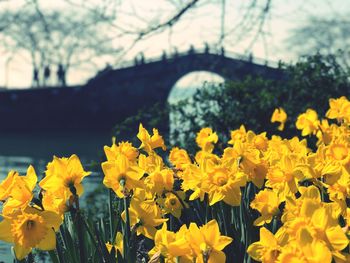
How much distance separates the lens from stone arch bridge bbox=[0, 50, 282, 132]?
38.0 m

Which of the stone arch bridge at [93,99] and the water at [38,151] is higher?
the stone arch bridge at [93,99]

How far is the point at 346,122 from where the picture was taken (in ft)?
12.2

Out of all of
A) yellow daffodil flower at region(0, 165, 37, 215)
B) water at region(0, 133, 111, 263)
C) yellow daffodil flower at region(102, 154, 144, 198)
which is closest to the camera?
yellow daffodil flower at region(0, 165, 37, 215)

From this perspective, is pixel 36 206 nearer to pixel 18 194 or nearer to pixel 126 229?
pixel 18 194

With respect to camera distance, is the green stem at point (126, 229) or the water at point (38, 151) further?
the water at point (38, 151)

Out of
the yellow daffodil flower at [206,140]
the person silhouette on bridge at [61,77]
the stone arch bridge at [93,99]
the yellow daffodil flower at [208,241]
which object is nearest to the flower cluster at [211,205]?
the yellow daffodil flower at [208,241]

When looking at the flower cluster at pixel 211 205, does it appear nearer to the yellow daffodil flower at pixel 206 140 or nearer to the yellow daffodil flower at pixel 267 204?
the yellow daffodil flower at pixel 267 204

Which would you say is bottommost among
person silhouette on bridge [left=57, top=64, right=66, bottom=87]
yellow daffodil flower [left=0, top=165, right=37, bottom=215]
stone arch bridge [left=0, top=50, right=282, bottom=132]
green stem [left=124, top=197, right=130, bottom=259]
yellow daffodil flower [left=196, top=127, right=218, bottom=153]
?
green stem [left=124, top=197, right=130, bottom=259]

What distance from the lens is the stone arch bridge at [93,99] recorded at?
38000 millimetres

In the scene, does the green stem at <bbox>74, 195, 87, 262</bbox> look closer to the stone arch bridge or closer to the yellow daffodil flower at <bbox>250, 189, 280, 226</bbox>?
the yellow daffodil flower at <bbox>250, 189, 280, 226</bbox>

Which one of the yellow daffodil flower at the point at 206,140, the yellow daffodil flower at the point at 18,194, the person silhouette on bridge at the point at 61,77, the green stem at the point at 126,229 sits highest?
the person silhouette on bridge at the point at 61,77

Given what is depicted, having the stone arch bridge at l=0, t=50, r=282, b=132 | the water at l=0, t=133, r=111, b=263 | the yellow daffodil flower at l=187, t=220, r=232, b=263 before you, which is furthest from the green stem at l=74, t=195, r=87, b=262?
the stone arch bridge at l=0, t=50, r=282, b=132

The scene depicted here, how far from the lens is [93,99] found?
39.7m

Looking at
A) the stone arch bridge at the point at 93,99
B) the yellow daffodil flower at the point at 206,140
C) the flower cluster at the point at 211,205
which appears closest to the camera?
the flower cluster at the point at 211,205
